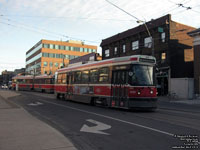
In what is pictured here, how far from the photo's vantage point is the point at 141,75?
12.2 m

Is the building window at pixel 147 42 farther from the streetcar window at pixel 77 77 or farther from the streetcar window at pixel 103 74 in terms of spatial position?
the streetcar window at pixel 103 74

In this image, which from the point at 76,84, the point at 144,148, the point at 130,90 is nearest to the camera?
the point at 144,148

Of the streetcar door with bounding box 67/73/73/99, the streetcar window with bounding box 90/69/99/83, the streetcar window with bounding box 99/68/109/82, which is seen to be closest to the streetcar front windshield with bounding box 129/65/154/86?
the streetcar window with bounding box 99/68/109/82

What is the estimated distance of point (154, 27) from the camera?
1291 inches

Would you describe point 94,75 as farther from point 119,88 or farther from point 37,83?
point 37,83

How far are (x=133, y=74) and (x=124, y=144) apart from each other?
663cm

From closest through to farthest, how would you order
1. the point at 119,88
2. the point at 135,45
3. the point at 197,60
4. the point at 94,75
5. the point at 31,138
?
the point at 31,138, the point at 119,88, the point at 94,75, the point at 197,60, the point at 135,45

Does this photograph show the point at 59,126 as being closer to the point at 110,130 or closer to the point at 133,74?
the point at 110,130

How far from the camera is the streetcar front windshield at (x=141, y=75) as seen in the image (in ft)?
39.6

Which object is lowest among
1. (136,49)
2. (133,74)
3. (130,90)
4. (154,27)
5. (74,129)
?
(74,129)

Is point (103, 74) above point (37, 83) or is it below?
above

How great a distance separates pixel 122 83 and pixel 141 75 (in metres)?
1.22

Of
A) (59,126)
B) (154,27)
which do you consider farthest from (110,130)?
(154,27)

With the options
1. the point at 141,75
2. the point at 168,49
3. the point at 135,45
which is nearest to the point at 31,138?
the point at 141,75
